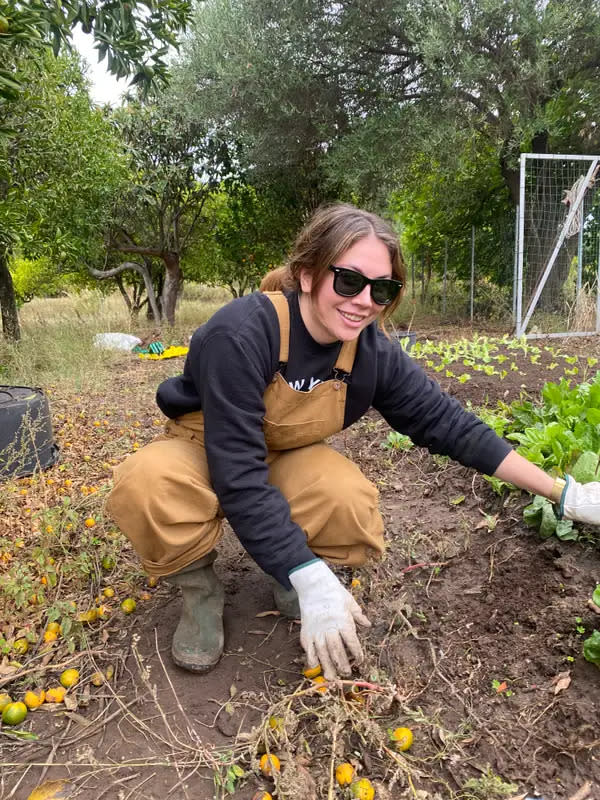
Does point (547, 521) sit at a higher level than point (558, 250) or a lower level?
lower

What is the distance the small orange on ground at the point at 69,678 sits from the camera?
5.30 feet

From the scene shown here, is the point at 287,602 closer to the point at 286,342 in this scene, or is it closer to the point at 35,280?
the point at 286,342

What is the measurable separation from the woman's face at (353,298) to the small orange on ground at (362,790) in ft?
3.58

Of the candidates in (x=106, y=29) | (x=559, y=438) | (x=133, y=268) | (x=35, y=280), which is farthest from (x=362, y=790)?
(x=35, y=280)

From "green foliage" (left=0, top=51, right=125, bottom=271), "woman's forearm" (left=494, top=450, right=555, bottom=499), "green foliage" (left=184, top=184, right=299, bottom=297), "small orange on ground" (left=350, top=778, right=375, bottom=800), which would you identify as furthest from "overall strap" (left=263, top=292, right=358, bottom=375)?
"green foliage" (left=184, top=184, right=299, bottom=297)

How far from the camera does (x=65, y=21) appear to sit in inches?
106

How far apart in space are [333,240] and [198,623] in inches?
47.3

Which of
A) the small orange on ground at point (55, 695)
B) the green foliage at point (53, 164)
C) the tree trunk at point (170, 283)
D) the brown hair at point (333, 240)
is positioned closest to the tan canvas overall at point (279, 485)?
the brown hair at point (333, 240)

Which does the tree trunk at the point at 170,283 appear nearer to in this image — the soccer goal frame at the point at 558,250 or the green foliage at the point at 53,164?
the green foliage at the point at 53,164

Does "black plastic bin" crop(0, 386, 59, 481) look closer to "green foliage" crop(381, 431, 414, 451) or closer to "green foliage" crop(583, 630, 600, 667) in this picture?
"green foliage" crop(381, 431, 414, 451)

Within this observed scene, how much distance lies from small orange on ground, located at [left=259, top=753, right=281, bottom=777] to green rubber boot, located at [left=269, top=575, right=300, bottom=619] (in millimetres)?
586

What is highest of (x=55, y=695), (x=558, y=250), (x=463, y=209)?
(x=463, y=209)

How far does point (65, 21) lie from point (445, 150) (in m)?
5.57

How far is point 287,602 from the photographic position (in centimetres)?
192
